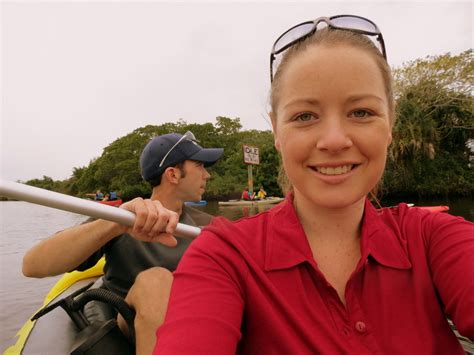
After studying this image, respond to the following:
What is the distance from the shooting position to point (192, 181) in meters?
2.59

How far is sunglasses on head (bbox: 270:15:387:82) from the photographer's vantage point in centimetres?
96

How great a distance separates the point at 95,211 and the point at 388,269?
1.01 m

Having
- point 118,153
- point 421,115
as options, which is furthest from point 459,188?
point 118,153

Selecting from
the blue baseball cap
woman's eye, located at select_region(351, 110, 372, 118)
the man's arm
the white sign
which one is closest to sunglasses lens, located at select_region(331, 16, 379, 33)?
woman's eye, located at select_region(351, 110, 372, 118)

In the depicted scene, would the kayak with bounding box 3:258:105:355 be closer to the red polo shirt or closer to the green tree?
the red polo shirt

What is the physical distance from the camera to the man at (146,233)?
138 cm

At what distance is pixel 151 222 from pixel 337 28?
0.92m

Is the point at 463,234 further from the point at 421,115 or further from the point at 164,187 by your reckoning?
the point at 421,115

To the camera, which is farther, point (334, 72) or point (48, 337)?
point (48, 337)

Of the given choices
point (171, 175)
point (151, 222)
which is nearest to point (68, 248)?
point (151, 222)

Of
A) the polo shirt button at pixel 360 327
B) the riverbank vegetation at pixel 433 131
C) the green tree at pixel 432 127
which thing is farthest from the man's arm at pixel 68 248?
the green tree at pixel 432 127

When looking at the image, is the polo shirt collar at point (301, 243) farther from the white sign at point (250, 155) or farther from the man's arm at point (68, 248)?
the white sign at point (250, 155)

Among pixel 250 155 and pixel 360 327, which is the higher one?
pixel 360 327

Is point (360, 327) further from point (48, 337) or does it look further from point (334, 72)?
point (48, 337)
